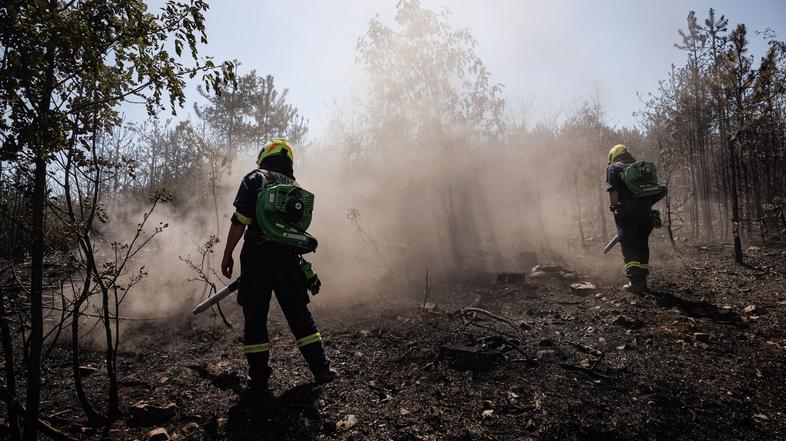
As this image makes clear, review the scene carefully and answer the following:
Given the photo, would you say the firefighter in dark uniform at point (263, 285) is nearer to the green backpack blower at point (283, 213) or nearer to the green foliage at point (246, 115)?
the green backpack blower at point (283, 213)

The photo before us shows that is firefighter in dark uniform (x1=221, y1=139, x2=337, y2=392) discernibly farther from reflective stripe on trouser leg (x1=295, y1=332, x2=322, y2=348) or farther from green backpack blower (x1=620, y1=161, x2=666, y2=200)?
green backpack blower (x1=620, y1=161, x2=666, y2=200)

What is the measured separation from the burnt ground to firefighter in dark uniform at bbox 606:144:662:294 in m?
0.43

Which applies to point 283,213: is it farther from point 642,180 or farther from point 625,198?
point 642,180

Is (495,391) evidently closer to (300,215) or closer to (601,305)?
(300,215)

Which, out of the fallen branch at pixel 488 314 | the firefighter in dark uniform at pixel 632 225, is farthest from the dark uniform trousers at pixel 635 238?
the fallen branch at pixel 488 314

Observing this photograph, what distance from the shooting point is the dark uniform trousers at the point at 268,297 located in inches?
112

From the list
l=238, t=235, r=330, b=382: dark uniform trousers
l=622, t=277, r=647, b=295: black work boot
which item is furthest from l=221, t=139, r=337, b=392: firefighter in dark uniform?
l=622, t=277, r=647, b=295: black work boot

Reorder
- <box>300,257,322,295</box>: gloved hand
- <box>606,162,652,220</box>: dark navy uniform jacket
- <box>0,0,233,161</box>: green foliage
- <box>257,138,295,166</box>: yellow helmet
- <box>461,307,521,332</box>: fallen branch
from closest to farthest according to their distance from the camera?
1. <box>0,0,233,161</box>: green foliage
2. <box>300,257,322,295</box>: gloved hand
3. <box>257,138,295,166</box>: yellow helmet
4. <box>461,307,521,332</box>: fallen branch
5. <box>606,162,652,220</box>: dark navy uniform jacket

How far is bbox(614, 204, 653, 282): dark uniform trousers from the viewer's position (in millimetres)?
5258

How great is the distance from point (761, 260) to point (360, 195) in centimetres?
1057

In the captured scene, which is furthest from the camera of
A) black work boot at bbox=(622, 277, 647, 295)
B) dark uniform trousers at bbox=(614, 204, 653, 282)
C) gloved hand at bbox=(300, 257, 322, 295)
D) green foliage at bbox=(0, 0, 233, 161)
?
dark uniform trousers at bbox=(614, 204, 653, 282)

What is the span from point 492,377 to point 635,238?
390 centimetres

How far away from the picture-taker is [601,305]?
4965 millimetres

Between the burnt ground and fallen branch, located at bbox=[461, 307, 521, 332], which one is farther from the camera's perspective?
fallen branch, located at bbox=[461, 307, 521, 332]
